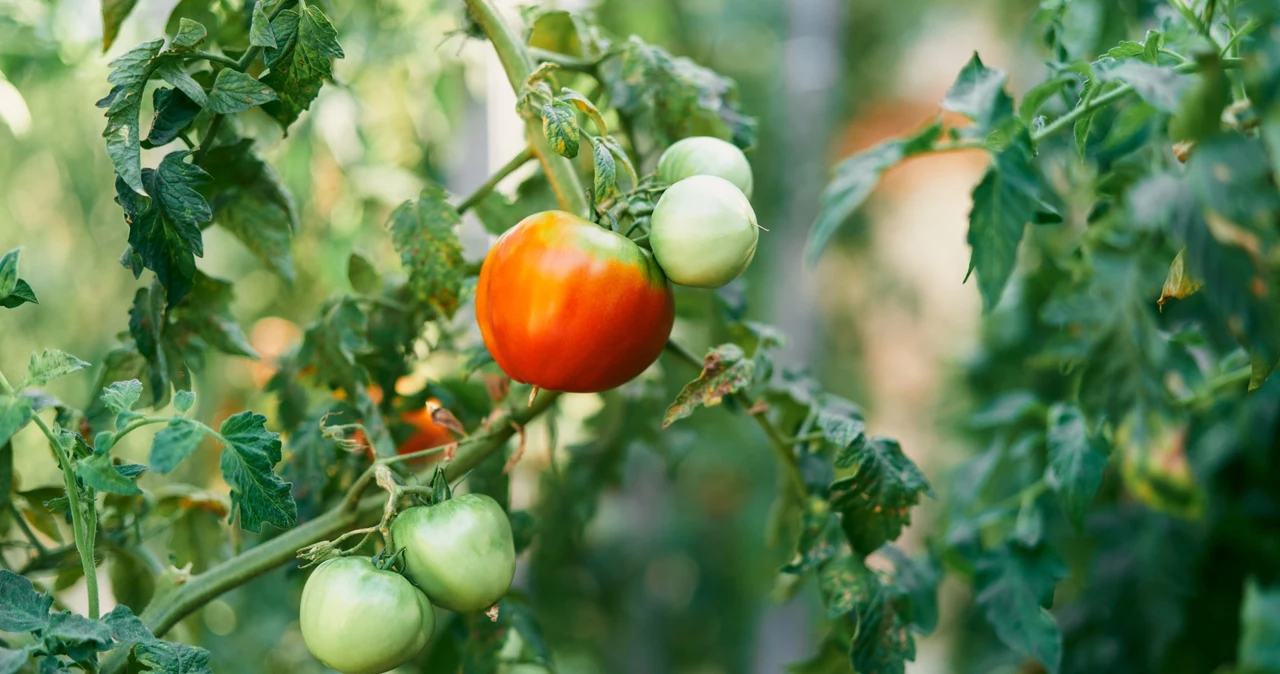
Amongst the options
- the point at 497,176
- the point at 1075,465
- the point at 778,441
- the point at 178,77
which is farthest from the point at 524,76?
the point at 1075,465

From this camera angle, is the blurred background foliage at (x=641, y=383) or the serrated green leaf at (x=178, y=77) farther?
the blurred background foliage at (x=641, y=383)

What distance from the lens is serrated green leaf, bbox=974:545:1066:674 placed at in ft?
2.09

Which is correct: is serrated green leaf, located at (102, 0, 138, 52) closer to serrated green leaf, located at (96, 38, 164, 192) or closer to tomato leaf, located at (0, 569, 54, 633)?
serrated green leaf, located at (96, 38, 164, 192)

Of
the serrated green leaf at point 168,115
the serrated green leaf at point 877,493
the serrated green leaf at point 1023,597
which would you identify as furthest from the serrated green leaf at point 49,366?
the serrated green leaf at point 1023,597

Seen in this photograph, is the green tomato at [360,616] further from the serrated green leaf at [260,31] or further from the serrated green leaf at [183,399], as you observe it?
the serrated green leaf at [260,31]

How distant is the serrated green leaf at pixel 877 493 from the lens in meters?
0.56

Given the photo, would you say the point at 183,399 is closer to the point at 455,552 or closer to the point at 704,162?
the point at 455,552

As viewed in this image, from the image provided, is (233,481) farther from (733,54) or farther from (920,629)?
(733,54)

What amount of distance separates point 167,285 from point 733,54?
2292 mm

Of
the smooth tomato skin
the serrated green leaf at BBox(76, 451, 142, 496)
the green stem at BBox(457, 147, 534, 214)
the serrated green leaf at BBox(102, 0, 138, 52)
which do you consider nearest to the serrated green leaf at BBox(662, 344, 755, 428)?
the smooth tomato skin

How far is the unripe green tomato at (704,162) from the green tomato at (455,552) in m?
0.21

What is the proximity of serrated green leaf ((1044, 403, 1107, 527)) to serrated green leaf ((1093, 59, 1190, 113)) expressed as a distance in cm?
30

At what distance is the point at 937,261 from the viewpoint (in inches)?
169

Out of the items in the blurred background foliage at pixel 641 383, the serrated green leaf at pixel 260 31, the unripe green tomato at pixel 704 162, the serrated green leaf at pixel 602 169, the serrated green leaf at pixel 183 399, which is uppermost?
the serrated green leaf at pixel 260 31
